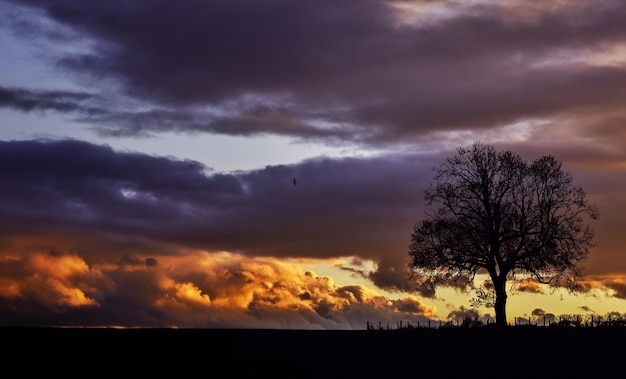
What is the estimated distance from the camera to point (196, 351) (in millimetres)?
38938

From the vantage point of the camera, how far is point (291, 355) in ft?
130

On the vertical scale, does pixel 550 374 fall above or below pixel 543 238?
below

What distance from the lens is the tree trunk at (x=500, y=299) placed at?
67.5m

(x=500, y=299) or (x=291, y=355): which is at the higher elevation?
(x=500, y=299)

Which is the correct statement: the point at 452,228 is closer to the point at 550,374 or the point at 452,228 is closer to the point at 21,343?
the point at 550,374

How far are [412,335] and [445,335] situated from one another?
2.02 meters

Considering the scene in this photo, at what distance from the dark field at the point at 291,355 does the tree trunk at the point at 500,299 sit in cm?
1774

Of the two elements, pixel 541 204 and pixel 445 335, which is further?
pixel 541 204

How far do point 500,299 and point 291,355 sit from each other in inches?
1274

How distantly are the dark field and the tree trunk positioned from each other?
58.2ft

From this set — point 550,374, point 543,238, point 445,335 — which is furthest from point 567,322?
point 550,374

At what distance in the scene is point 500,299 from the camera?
224 ft

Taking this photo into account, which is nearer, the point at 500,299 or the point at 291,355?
the point at 291,355

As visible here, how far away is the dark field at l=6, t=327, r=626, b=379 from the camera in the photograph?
113ft
